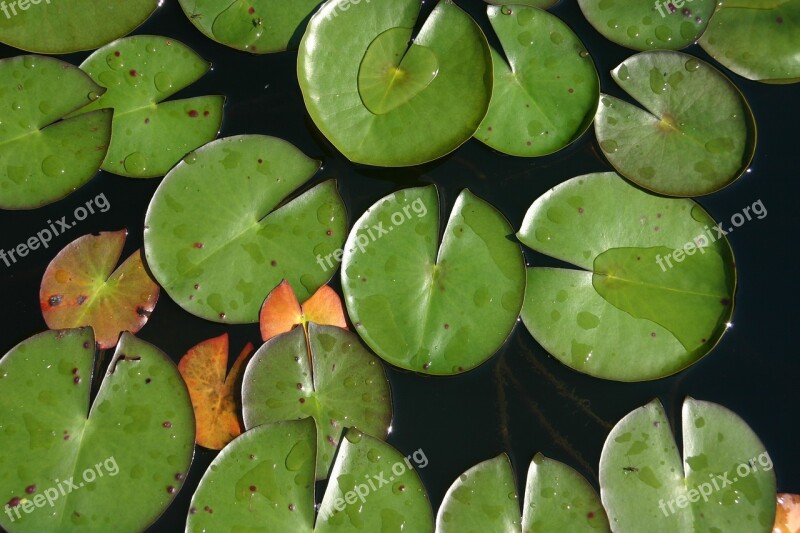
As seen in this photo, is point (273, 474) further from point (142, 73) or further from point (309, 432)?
point (142, 73)

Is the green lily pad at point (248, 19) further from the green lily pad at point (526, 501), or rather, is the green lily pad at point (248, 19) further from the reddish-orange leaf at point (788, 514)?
the reddish-orange leaf at point (788, 514)

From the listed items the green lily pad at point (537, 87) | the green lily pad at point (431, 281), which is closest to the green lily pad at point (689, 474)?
the green lily pad at point (431, 281)

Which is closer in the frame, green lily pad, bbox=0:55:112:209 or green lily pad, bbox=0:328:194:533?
green lily pad, bbox=0:328:194:533

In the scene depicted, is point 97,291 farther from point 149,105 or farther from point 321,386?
point 321,386

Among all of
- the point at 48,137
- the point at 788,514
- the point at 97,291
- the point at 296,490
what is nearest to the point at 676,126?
the point at 788,514

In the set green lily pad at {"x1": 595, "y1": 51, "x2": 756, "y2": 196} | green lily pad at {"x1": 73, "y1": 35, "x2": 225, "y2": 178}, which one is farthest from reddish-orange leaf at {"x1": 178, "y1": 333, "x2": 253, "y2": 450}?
green lily pad at {"x1": 595, "y1": 51, "x2": 756, "y2": 196}

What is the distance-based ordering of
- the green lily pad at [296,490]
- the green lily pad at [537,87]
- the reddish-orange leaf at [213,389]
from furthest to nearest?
the green lily pad at [537,87] < the reddish-orange leaf at [213,389] < the green lily pad at [296,490]

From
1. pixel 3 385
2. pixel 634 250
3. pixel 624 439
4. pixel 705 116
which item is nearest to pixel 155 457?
pixel 3 385

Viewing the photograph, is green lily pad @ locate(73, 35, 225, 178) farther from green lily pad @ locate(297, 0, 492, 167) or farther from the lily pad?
green lily pad @ locate(297, 0, 492, 167)
